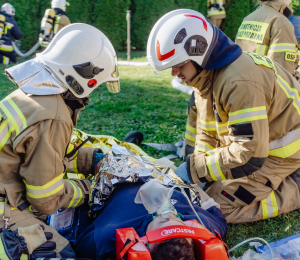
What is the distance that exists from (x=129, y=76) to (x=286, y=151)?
688 centimetres

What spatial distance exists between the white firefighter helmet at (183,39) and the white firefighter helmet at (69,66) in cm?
45

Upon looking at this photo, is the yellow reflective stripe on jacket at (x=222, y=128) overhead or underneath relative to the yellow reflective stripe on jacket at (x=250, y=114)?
underneath

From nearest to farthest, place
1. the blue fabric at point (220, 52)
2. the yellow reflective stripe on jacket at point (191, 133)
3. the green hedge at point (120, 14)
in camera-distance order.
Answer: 1. the blue fabric at point (220, 52)
2. the yellow reflective stripe on jacket at point (191, 133)
3. the green hedge at point (120, 14)

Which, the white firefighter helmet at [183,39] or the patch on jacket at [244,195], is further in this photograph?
the patch on jacket at [244,195]

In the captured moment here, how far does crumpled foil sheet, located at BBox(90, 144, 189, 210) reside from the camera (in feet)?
8.55

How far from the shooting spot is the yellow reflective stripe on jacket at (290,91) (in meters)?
2.72

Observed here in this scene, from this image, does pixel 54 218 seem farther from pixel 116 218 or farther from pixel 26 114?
pixel 26 114

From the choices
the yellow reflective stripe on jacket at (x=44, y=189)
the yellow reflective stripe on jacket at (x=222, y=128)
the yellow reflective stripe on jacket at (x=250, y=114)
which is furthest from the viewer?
the yellow reflective stripe on jacket at (x=222, y=128)

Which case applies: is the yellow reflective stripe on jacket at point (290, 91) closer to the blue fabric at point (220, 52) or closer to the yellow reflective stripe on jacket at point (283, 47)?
the blue fabric at point (220, 52)

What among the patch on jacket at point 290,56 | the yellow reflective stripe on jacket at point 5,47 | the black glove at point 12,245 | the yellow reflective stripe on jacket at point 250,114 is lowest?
the yellow reflective stripe on jacket at point 5,47

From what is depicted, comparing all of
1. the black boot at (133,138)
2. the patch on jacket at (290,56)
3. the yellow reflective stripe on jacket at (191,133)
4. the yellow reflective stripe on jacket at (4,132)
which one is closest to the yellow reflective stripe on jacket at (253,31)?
the patch on jacket at (290,56)

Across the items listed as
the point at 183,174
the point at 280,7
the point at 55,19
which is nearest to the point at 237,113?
the point at 183,174

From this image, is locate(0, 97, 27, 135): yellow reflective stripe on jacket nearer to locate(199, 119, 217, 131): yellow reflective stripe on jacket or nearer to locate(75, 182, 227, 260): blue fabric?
locate(75, 182, 227, 260): blue fabric

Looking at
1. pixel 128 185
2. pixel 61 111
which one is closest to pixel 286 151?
pixel 128 185
